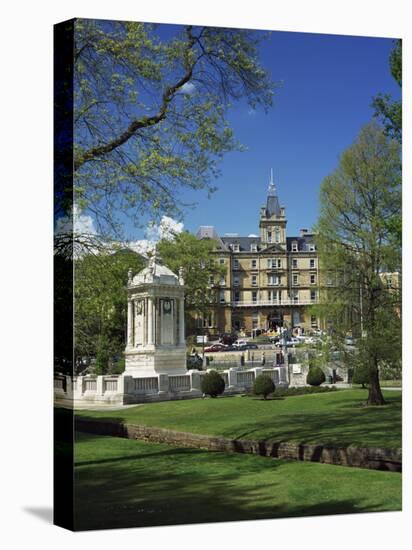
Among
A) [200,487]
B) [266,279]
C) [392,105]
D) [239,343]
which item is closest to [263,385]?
[239,343]

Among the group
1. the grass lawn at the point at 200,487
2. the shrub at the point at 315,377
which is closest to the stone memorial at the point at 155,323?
the grass lawn at the point at 200,487

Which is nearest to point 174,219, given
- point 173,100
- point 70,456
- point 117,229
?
point 117,229

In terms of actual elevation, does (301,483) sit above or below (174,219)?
below

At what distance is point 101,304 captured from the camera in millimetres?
10328

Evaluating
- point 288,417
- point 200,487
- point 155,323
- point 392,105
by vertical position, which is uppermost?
point 392,105

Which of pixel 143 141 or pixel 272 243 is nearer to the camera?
pixel 143 141

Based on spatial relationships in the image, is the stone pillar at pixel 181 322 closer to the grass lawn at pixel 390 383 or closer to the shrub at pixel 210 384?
the shrub at pixel 210 384

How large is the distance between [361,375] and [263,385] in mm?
1520

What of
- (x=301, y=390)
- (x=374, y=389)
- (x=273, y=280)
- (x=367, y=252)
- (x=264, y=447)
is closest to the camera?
(x=264, y=447)

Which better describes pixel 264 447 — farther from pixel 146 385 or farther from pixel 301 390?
pixel 146 385

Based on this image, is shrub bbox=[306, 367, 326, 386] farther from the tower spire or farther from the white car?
the tower spire

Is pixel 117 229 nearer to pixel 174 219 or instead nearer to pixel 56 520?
pixel 174 219

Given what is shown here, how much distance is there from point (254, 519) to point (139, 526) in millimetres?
1304

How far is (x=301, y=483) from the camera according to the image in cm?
1088
